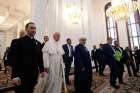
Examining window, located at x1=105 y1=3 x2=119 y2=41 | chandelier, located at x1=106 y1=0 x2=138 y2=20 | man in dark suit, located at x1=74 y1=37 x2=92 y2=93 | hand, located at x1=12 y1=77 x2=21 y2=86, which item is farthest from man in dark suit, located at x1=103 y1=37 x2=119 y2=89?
window, located at x1=105 y1=3 x2=119 y2=41

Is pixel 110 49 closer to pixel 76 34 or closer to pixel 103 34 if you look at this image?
pixel 76 34

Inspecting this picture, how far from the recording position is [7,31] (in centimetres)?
1856

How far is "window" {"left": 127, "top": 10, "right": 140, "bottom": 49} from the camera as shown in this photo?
40.6 ft

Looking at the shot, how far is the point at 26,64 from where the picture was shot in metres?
2.07

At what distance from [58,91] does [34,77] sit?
1.51 metres

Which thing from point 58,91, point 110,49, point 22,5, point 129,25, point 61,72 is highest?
point 22,5

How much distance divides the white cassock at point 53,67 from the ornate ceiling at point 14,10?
8612 millimetres

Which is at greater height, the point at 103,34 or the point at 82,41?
the point at 103,34

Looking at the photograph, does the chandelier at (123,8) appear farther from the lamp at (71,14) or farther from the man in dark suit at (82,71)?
the man in dark suit at (82,71)

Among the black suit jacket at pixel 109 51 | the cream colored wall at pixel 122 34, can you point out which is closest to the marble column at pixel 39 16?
the black suit jacket at pixel 109 51

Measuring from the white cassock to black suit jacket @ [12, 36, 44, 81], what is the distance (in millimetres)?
1214

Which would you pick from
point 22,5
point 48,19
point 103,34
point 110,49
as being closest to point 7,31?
point 22,5

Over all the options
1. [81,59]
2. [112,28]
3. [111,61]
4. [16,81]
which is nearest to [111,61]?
[111,61]

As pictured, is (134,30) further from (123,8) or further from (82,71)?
(82,71)
